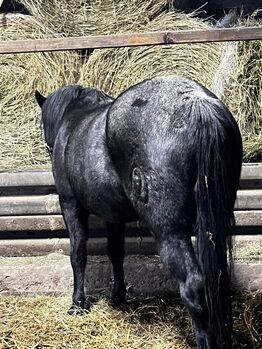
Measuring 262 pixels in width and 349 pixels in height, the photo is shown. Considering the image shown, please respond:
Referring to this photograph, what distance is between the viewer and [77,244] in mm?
4477

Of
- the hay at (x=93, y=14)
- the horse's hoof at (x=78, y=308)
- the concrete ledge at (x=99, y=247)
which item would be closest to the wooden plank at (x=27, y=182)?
the concrete ledge at (x=99, y=247)

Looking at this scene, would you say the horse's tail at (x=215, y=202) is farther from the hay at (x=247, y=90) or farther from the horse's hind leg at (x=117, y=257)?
the hay at (x=247, y=90)

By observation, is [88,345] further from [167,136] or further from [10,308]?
[167,136]

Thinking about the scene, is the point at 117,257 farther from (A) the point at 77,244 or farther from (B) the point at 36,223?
(B) the point at 36,223

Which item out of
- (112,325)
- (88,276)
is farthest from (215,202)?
(88,276)

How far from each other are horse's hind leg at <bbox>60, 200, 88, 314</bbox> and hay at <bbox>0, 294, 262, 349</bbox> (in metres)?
0.11

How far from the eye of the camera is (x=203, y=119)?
3.25 m

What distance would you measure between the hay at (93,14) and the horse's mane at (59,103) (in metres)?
1.81

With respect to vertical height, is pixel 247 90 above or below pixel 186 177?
below

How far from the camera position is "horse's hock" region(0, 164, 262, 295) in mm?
4695

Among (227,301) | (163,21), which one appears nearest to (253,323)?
(227,301)

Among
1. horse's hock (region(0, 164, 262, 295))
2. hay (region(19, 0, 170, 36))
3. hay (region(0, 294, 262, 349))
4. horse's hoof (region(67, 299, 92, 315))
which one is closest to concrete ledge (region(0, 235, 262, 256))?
horse's hock (region(0, 164, 262, 295))

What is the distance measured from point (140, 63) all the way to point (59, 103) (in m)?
1.57

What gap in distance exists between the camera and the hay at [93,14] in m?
6.57
